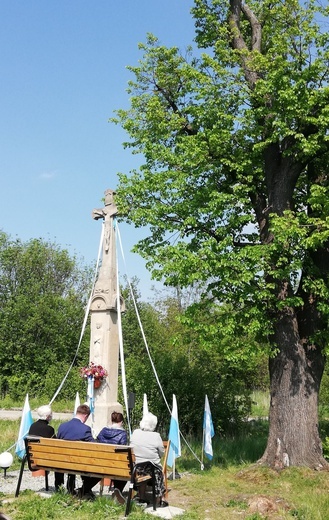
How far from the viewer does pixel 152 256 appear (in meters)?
11.7

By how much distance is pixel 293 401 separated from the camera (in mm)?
10766

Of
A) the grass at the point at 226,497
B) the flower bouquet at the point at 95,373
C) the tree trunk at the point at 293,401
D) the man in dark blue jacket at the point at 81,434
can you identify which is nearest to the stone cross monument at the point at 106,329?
the flower bouquet at the point at 95,373

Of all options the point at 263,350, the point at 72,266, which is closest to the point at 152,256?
the point at 263,350

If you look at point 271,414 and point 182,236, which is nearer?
point 271,414

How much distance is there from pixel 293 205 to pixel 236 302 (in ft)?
8.84

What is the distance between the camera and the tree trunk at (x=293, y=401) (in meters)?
10.5

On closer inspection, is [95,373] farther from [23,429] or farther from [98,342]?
[23,429]

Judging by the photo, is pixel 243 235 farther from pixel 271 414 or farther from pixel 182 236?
pixel 271 414

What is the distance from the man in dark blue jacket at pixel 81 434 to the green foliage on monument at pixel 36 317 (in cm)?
2001

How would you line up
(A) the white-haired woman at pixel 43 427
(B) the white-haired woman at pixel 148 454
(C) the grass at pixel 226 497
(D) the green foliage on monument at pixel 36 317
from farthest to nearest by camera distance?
(D) the green foliage on monument at pixel 36 317, (A) the white-haired woman at pixel 43 427, (B) the white-haired woman at pixel 148 454, (C) the grass at pixel 226 497

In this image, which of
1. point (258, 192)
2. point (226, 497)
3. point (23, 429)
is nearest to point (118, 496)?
point (226, 497)

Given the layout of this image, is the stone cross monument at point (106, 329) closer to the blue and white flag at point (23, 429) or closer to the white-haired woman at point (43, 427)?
the blue and white flag at point (23, 429)

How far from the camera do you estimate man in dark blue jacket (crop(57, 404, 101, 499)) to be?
774 centimetres

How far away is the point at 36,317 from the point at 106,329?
18588 millimetres
